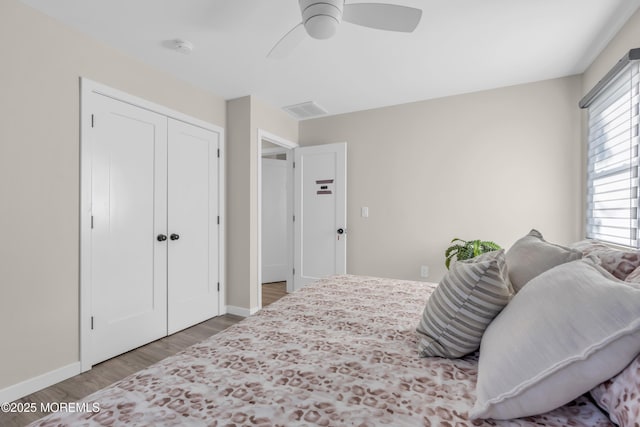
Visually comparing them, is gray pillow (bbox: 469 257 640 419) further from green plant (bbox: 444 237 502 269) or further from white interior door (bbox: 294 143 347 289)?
white interior door (bbox: 294 143 347 289)

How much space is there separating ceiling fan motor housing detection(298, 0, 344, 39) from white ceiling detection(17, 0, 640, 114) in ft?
1.29

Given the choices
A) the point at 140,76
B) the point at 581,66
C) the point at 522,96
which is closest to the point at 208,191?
the point at 140,76

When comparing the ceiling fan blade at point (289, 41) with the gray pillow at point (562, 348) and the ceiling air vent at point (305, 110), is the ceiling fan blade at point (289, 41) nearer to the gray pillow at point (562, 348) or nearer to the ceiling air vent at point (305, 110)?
the ceiling air vent at point (305, 110)

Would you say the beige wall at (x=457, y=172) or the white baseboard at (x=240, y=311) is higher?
the beige wall at (x=457, y=172)

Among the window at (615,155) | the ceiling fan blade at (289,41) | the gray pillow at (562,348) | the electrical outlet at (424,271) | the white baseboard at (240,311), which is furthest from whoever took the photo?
the electrical outlet at (424,271)

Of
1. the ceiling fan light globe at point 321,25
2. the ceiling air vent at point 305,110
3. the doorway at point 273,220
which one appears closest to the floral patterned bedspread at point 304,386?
the ceiling fan light globe at point 321,25


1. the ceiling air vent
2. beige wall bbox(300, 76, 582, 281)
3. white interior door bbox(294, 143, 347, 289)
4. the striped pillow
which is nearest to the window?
beige wall bbox(300, 76, 582, 281)

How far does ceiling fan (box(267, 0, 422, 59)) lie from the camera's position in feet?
5.00

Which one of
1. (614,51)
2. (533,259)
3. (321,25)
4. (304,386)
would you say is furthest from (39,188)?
(614,51)

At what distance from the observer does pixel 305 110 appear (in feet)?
12.7

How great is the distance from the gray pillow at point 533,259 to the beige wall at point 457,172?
207cm

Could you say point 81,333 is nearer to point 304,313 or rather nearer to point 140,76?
point 304,313

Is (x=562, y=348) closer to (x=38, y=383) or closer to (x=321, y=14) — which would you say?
(x=321, y=14)

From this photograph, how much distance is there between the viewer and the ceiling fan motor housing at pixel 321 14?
5.07 feet
